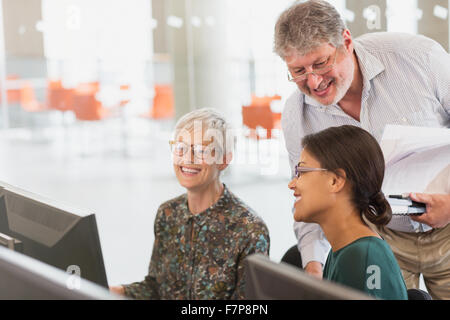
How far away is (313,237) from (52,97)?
725cm

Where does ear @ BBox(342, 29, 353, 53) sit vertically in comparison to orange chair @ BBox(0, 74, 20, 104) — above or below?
above

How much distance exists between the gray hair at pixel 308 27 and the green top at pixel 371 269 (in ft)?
1.93

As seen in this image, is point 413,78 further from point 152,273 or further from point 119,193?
point 119,193

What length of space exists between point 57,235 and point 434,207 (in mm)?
1012

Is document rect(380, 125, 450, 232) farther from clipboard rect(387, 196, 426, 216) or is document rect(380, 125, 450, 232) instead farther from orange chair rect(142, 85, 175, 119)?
orange chair rect(142, 85, 175, 119)

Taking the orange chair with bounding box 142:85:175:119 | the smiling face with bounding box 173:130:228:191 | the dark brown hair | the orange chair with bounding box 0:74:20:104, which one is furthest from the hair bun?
the orange chair with bounding box 0:74:20:104

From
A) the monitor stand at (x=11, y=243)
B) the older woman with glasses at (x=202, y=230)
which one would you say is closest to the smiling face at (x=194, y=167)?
the older woman with glasses at (x=202, y=230)

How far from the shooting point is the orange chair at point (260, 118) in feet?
20.4

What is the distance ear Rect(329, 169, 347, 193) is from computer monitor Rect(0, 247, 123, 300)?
2.82 feet

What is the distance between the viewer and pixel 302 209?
1583 millimetres

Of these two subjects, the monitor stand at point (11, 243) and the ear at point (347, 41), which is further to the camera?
the ear at point (347, 41)

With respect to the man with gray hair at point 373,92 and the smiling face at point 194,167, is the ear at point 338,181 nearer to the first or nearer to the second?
the man with gray hair at point 373,92

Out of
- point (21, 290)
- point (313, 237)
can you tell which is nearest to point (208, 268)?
point (313, 237)

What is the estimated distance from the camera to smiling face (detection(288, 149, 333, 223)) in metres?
1.57
